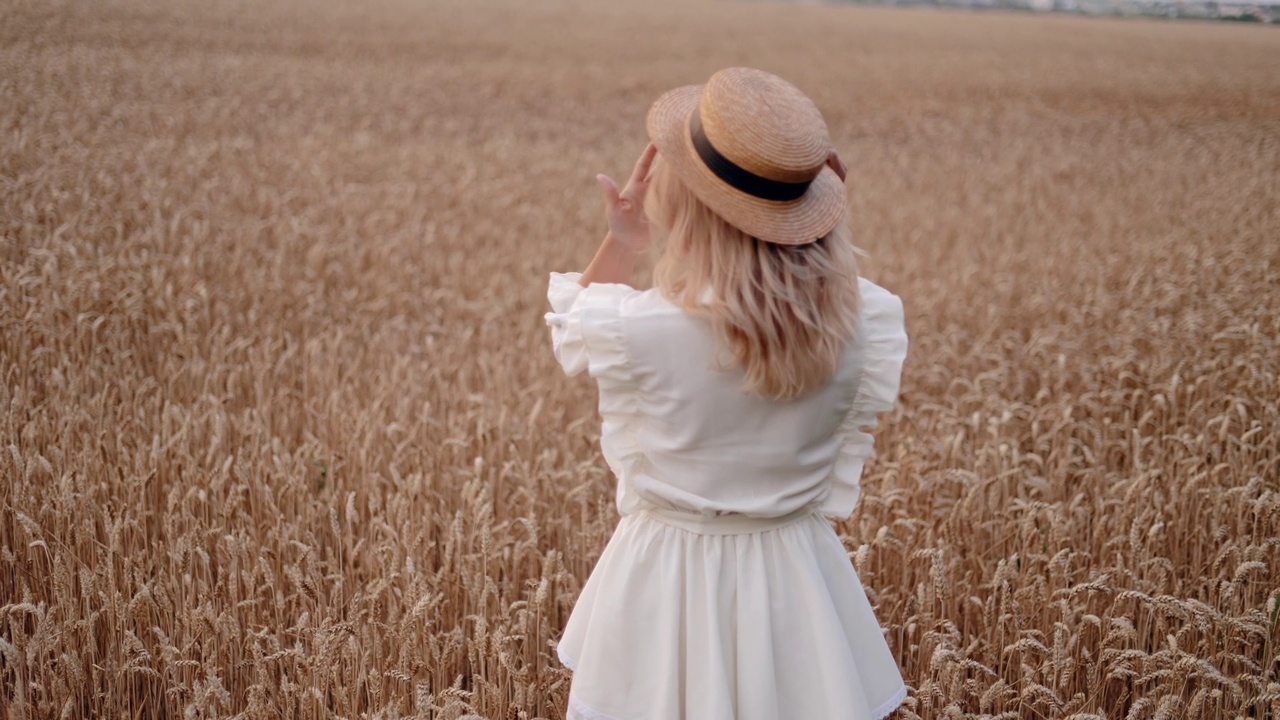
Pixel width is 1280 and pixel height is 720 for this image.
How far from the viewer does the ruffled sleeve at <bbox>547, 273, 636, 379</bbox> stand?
1.87 metres

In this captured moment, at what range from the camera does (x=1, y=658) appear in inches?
113

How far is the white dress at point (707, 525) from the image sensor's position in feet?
6.20

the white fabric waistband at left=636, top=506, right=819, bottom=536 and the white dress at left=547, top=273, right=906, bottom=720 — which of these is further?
the white fabric waistband at left=636, top=506, right=819, bottom=536

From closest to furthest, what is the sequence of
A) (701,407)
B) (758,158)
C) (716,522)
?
(758,158) < (701,407) < (716,522)

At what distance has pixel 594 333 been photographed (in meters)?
1.87

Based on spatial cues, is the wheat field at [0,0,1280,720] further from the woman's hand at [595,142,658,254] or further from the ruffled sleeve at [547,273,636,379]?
the woman's hand at [595,142,658,254]

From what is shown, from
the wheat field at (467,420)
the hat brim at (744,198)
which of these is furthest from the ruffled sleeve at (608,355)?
the wheat field at (467,420)

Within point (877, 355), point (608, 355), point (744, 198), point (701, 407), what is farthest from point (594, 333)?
point (877, 355)

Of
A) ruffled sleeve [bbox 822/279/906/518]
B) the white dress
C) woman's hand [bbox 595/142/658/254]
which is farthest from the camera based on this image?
woman's hand [bbox 595/142/658/254]

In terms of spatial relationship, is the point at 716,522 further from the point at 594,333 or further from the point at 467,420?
the point at 467,420

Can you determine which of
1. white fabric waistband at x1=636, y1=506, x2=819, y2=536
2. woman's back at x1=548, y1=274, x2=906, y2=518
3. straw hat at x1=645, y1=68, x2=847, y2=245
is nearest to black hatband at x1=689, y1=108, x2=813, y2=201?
straw hat at x1=645, y1=68, x2=847, y2=245

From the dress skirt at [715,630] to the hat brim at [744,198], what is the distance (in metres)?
0.59

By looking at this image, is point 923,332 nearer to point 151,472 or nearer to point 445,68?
point 151,472

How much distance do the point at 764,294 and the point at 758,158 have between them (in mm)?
241
